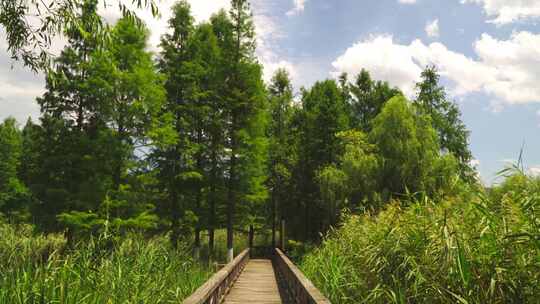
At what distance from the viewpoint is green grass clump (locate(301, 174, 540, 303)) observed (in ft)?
15.0

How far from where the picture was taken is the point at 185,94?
81.3 ft

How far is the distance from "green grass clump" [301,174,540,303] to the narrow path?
10.6ft

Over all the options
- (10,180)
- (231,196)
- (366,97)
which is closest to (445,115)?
(366,97)

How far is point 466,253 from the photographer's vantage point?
5.04 m

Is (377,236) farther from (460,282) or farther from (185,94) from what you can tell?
(185,94)

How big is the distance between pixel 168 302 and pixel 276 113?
31.8 m

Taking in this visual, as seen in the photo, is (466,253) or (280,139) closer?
(466,253)

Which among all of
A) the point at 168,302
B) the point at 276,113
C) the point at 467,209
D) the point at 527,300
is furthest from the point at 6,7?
the point at 276,113

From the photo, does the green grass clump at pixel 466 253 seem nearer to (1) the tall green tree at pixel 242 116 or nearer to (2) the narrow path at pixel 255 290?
(2) the narrow path at pixel 255 290

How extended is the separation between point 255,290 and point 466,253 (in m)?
7.50

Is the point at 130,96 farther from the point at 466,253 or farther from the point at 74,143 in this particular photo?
the point at 466,253

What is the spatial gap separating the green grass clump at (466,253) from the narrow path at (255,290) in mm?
3233

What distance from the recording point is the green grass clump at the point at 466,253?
4.58m

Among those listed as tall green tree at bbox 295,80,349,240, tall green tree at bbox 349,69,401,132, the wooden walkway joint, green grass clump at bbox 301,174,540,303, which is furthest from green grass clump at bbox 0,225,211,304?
tall green tree at bbox 349,69,401,132
